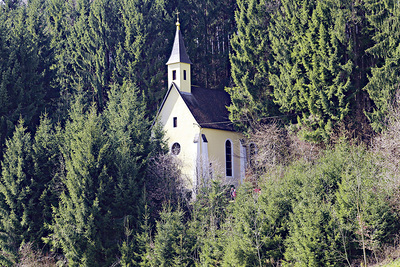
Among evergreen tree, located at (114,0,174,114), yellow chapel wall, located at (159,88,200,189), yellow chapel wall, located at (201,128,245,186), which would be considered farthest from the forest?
yellow chapel wall, located at (201,128,245,186)

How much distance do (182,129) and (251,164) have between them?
5680 mm

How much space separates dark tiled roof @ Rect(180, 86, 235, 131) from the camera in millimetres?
40531

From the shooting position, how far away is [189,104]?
4088cm

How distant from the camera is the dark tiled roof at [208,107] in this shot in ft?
133

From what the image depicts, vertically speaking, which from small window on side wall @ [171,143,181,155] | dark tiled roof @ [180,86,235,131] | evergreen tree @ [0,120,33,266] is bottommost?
evergreen tree @ [0,120,33,266]

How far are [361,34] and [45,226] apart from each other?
21407 millimetres

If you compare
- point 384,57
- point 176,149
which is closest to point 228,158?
point 176,149

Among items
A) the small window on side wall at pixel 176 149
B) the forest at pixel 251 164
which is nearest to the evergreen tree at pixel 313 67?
the forest at pixel 251 164

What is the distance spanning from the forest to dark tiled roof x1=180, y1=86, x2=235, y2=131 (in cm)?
360

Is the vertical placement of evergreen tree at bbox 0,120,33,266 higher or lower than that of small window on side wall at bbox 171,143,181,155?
lower

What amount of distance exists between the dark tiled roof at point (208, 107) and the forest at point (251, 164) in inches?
142

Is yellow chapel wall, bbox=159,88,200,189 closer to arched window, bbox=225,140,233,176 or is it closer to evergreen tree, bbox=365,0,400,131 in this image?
arched window, bbox=225,140,233,176

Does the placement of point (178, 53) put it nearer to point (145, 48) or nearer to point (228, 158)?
point (145, 48)

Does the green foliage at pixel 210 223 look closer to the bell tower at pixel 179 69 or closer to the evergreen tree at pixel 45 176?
the evergreen tree at pixel 45 176
